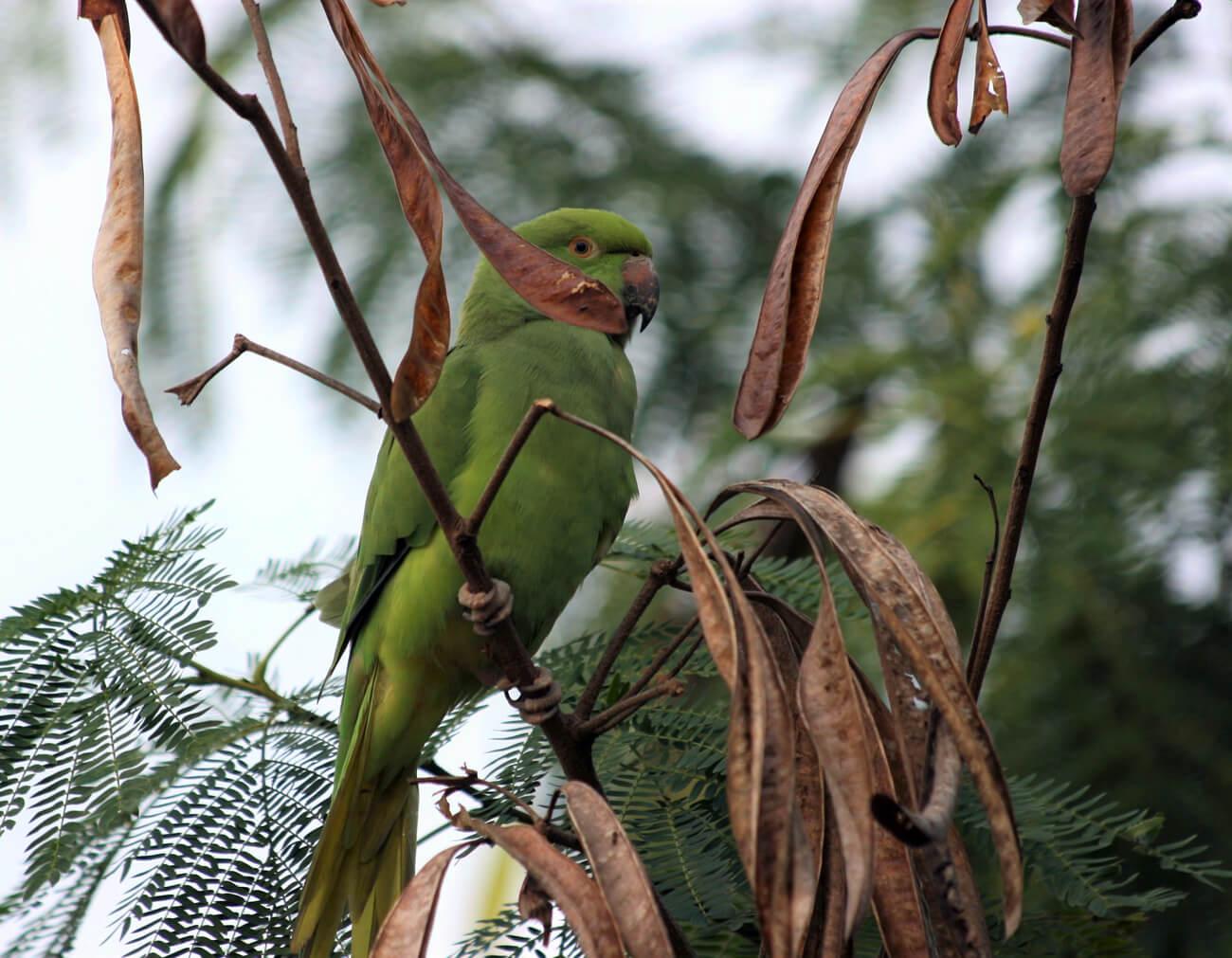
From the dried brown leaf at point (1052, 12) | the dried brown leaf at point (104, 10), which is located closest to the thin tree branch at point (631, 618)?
the dried brown leaf at point (1052, 12)

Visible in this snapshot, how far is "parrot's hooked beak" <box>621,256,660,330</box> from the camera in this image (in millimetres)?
3330

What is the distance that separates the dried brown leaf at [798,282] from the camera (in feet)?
4.74

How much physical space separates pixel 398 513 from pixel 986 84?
1.56 meters

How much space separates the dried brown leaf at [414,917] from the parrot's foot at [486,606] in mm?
322

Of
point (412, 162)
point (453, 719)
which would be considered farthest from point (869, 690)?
point (453, 719)

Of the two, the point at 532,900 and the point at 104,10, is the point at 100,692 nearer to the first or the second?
the point at 532,900

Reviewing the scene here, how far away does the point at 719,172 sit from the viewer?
448 cm

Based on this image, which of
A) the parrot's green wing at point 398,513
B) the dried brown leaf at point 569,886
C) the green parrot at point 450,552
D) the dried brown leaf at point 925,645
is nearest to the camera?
the dried brown leaf at point 925,645

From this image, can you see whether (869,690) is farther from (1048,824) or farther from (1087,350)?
(1087,350)

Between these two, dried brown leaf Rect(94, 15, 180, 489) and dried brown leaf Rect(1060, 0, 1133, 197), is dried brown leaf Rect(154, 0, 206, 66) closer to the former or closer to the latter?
dried brown leaf Rect(94, 15, 180, 489)

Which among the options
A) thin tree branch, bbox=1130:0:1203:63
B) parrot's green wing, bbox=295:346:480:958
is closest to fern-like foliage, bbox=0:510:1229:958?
parrot's green wing, bbox=295:346:480:958

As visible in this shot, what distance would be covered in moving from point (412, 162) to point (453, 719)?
147cm

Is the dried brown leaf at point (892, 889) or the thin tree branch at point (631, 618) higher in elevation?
the thin tree branch at point (631, 618)

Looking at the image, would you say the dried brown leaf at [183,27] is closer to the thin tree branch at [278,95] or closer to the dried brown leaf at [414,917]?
the thin tree branch at [278,95]
